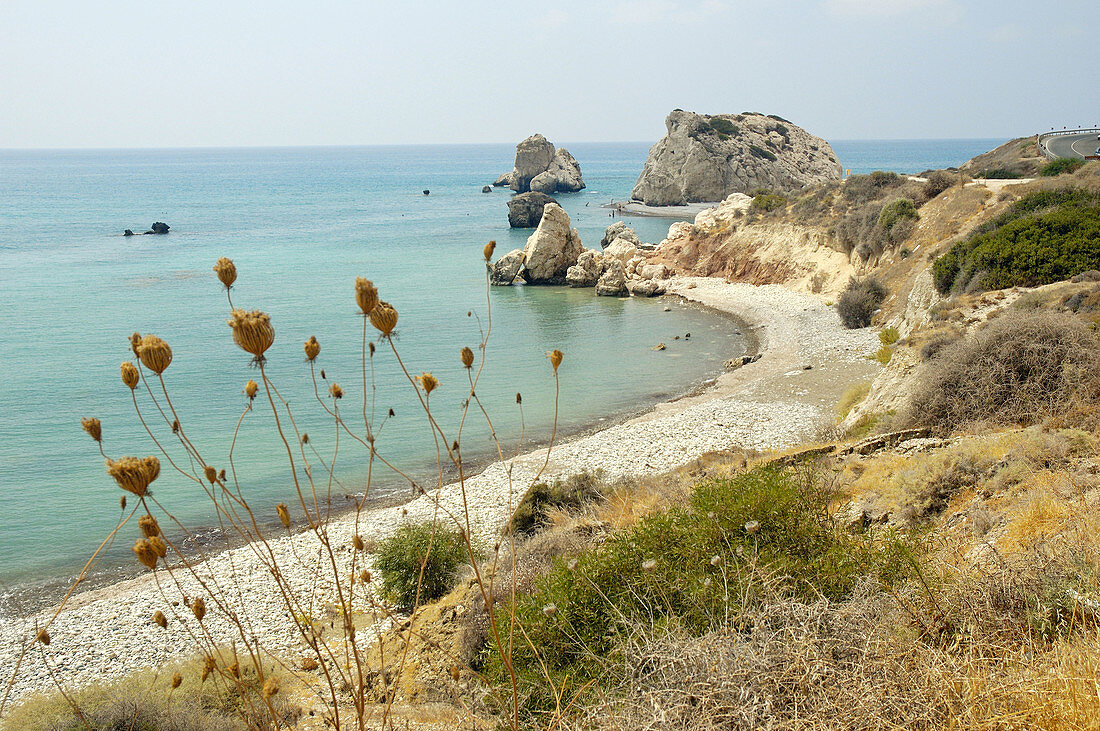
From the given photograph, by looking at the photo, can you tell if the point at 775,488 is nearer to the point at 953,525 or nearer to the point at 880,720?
the point at 953,525

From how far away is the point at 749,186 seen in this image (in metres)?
86.0

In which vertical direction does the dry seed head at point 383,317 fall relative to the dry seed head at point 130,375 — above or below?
above

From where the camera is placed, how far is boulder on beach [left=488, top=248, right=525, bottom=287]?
43812mm

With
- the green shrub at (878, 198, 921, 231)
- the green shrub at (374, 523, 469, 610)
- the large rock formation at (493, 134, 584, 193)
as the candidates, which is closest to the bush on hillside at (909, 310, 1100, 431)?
the green shrub at (374, 523, 469, 610)

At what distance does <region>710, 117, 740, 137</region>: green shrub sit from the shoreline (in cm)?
6681

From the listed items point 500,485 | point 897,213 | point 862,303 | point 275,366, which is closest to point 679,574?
point 500,485

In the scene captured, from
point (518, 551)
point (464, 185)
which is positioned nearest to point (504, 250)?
point (518, 551)

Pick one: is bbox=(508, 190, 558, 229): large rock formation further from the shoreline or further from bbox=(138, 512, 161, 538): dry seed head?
bbox=(138, 512, 161, 538): dry seed head

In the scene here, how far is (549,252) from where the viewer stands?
44594mm

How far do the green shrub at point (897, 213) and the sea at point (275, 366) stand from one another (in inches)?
343

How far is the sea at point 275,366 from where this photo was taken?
620 inches

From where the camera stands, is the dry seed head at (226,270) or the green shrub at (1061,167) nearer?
the dry seed head at (226,270)

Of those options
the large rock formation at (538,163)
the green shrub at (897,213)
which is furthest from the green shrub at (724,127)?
the green shrub at (897,213)

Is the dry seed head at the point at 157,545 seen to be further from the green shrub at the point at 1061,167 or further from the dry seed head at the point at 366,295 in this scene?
the green shrub at the point at 1061,167
